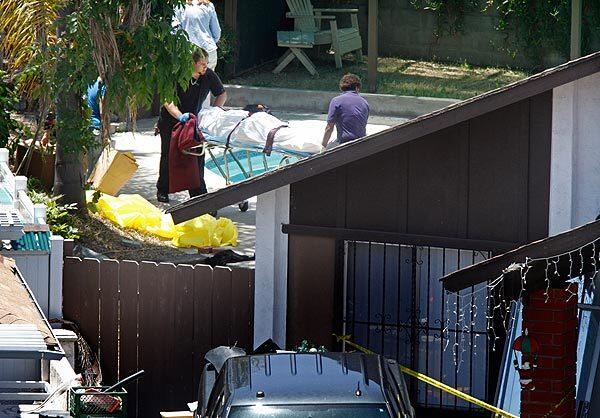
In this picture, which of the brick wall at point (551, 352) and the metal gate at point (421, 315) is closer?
the brick wall at point (551, 352)

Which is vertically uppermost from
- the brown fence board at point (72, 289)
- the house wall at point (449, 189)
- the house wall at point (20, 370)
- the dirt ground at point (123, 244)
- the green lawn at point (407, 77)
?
the green lawn at point (407, 77)

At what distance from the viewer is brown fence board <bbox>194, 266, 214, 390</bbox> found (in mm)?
12375

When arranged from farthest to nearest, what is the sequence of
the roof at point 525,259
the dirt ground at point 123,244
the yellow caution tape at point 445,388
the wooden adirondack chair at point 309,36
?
the wooden adirondack chair at point 309,36 → the dirt ground at point 123,244 → the yellow caution tape at point 445,388 → the roof at point 525,259

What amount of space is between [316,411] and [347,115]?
25.6 feet

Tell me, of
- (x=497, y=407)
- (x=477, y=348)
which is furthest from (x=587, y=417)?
(x=477, y=348)

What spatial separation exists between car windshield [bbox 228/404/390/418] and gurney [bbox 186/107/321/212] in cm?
769

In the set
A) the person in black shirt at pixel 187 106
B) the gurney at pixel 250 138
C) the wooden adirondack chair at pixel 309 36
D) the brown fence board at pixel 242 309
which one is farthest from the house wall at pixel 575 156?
the wooden adirondack chair at pixel 309 36

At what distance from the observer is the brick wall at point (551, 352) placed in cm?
955

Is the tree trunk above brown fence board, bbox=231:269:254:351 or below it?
above

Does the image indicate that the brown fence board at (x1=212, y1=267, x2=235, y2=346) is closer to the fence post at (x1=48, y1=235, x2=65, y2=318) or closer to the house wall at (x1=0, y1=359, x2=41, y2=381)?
the fence post at (x1=48, y1=235, x2=65, y2=318)

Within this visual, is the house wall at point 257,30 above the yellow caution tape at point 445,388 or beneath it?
above

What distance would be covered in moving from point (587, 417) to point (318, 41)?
15.5m

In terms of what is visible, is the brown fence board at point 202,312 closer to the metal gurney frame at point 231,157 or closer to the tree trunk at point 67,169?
the tree trunk at point 67,169

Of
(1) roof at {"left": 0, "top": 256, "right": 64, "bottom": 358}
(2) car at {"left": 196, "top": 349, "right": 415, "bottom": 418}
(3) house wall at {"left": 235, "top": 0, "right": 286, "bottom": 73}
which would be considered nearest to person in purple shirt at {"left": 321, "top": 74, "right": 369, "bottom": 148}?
(1) roof at {"left": 0, "top": 256, "right": 64, "bottom": 358}
